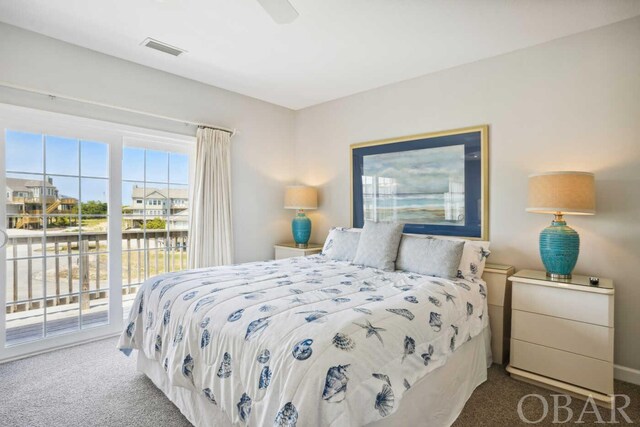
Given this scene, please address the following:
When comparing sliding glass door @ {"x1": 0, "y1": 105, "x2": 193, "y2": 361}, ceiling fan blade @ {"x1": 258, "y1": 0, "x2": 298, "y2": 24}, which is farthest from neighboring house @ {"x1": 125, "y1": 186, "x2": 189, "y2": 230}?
ceiling fan blade @ {"x1": 258, "y1": 0, "x2": 298, "y2": 24}

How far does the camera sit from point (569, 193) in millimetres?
2246

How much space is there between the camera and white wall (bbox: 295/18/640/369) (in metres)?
2.39

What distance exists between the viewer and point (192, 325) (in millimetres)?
1720

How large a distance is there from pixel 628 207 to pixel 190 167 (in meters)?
3.86

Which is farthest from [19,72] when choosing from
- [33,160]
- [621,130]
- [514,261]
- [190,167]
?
[621,130]

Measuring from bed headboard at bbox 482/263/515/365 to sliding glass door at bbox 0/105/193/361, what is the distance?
3.03 meters

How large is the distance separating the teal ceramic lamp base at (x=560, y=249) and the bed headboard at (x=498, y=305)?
0.33 meters

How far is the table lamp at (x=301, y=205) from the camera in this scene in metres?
4.09

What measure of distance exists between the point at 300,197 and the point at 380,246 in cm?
153

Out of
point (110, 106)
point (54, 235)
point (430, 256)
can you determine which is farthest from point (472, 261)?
point (54, 235)

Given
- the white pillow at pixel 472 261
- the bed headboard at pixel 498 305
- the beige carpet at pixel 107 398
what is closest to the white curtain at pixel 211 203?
the beige carpet at pixel 107 398

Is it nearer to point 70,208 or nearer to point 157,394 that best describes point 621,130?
point 157,394

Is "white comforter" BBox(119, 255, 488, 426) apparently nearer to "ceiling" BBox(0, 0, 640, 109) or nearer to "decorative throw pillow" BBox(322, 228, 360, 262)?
"decorative throw pillow" BBox(322, 228, 360, 262)

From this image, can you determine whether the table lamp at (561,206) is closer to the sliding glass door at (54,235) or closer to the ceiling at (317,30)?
the ceiling at (317,30)
